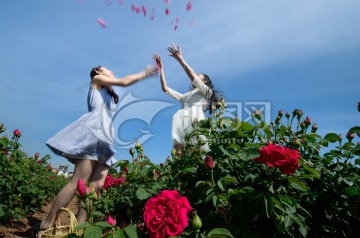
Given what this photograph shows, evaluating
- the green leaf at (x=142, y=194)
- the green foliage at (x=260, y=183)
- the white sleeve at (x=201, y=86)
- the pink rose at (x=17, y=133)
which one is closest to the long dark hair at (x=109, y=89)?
the green foliage at (x=260, y=183)

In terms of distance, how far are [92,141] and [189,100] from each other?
5.82 ft

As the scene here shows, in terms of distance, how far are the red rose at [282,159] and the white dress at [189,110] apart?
2398 millimetres

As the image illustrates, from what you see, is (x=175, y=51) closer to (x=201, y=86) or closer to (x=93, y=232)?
(x=201, y=86)

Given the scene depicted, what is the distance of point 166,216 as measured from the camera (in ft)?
4.00

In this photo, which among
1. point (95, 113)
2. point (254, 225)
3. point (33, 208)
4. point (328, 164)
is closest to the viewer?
point (254, 225)

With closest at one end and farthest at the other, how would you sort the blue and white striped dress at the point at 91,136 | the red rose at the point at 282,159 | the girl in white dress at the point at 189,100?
the red rose at the point at 282,159
the blue and white striped dress at the point at 91,136
the girl in white dress at the point at 189,100

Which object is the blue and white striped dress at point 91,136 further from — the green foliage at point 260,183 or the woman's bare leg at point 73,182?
the green foliage at point 260,183

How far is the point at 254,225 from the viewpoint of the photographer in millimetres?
1588

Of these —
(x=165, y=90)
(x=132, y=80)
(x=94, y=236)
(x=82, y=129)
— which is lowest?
(x=94, y=236)

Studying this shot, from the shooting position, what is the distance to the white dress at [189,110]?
377cm

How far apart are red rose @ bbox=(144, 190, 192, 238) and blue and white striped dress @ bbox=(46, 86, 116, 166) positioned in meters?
1.31

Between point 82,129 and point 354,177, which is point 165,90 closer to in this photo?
point 82,129

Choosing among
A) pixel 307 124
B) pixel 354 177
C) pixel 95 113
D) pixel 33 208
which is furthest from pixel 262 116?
pixel 33 208

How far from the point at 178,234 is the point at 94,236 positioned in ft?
1.08
